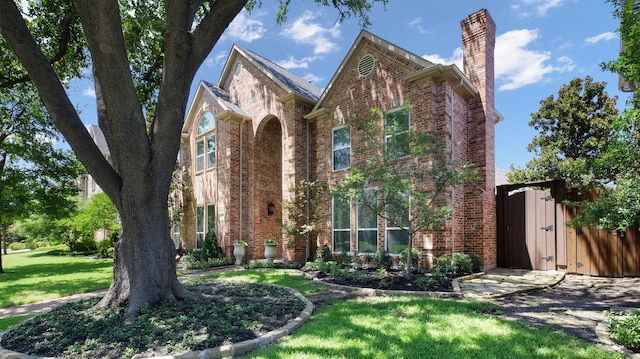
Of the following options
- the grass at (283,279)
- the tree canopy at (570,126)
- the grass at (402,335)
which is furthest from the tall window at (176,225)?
the tree canopy at (570,126)

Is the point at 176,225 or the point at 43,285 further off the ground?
the point at 176,225

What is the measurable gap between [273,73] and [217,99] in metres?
2.91

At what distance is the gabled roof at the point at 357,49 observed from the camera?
9494 millimetres

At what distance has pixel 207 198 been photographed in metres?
15.3

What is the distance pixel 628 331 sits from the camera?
375 cm

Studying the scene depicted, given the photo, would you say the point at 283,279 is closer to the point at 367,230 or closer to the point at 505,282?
the point at 367,230

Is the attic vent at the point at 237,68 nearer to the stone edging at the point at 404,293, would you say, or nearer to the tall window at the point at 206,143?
the tall window at the point at 206,143

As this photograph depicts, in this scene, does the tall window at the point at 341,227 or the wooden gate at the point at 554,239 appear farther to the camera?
the tall window at the point at 341,227

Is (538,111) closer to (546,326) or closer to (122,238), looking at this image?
(546,326)

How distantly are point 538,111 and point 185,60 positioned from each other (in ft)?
66.7

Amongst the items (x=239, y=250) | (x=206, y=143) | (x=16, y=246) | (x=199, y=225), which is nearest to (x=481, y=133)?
(x=239, y=250)

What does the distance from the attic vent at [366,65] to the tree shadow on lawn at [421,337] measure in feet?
26.1

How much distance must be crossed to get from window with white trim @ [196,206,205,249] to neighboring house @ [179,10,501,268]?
5 centimetres

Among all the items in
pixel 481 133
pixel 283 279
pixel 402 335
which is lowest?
pixel 283 279
